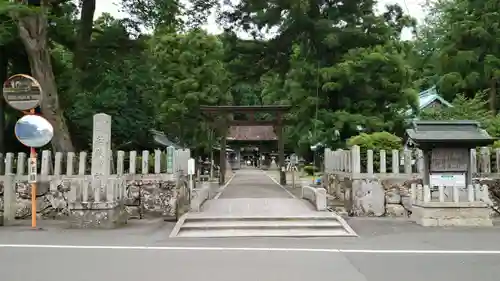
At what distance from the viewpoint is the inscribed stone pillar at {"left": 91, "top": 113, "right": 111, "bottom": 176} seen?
13.0 metres

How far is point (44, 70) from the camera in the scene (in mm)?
16719

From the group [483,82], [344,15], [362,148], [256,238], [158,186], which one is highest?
[344,15]

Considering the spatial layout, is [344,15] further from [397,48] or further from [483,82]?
[483,82]

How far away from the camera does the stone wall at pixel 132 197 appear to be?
14875mm

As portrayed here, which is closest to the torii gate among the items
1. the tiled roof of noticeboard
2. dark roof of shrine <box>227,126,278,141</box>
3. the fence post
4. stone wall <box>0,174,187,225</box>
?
the fence post

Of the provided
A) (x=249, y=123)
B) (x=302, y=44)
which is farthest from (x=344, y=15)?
(x=249, y=123)

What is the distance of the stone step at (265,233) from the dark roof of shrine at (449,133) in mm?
3472

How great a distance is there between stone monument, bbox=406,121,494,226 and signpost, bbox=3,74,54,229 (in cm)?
987

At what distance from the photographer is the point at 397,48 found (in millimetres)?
23734

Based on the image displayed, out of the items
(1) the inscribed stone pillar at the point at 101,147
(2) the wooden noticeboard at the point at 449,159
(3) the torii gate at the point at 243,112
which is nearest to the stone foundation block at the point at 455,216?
(2) the wooden noticeboard at the point at 449,159

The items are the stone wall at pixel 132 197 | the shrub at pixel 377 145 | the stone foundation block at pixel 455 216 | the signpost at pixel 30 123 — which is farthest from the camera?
the shrub at pixel 377 145

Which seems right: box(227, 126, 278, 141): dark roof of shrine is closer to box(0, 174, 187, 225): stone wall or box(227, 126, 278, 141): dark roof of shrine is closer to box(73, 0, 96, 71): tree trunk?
box(73, 0, 96, 71): tree trunk

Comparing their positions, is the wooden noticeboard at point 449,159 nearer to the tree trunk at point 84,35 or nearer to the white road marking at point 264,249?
the white road marking at point 264,249

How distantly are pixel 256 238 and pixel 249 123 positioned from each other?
→ 19848 mm
